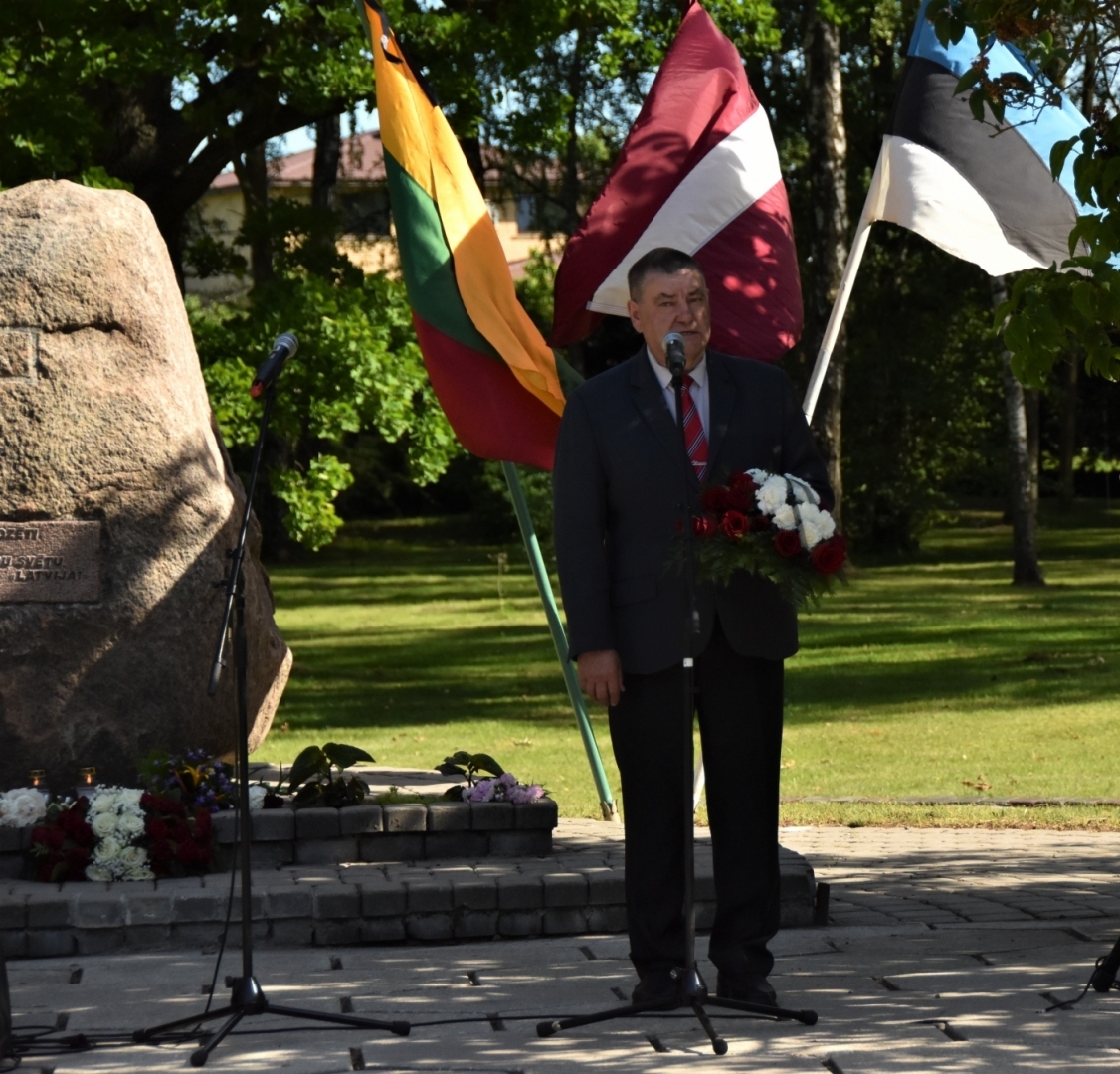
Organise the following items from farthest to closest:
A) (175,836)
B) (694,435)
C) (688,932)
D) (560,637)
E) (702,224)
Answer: (560,637) < (702,224) < (175,836) < (694,435) < (688,932)

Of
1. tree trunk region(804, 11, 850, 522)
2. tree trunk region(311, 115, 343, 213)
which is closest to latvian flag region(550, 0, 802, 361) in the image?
tree trunk region(804, 11, 850, 522)

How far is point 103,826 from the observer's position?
22.8 ft

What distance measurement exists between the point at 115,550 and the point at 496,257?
7.72 feet

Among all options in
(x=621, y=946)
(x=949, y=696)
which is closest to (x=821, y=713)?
(x=949, y=696)

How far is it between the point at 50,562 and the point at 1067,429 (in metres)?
37.2

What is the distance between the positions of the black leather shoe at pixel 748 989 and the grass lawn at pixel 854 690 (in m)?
4.26

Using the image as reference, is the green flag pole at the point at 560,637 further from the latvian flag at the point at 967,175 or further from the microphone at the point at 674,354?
the microphone at the point at 674,354

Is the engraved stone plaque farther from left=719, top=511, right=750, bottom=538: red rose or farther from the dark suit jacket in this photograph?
left=719, top=511, right=750, bottom=538: red rose

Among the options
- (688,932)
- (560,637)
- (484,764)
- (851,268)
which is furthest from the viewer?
(560,637)

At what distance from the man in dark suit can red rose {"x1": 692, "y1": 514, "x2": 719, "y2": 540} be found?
13cm

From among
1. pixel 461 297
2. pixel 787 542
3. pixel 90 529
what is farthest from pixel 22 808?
pixel 787 542

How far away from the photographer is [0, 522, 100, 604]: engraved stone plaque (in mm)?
8102

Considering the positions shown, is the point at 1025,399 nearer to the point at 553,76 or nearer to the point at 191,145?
the point at 553,76

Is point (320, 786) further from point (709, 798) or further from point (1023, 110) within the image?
point (1023, 110)
